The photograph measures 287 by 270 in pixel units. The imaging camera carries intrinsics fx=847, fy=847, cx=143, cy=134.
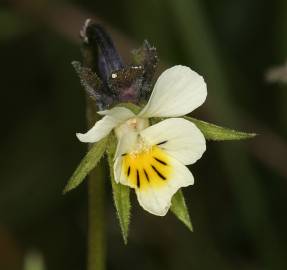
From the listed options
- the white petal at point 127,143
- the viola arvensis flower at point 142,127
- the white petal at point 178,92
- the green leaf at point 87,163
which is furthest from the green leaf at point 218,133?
the green leaf at point 87,163

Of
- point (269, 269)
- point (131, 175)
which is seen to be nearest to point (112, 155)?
point (131, 175)

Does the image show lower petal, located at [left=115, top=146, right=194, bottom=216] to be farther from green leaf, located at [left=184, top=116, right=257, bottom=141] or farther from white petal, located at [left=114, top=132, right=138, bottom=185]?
green leaf, located at [left=184, top=116, right=257, bottom=141]

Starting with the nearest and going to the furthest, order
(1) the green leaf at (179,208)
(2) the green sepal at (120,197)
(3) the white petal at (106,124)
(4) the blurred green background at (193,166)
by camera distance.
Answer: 1. (3) the white petal at (106,124)
2. (2) the green sepal at (120,197)
3. (1) the green leaf at (179,208)
4. (4) the blurred green background at (193,166)

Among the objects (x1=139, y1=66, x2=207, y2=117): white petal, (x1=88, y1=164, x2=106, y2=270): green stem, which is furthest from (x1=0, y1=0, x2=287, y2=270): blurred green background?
(x1=139, y1=66, x2=207, y2=117): white petal

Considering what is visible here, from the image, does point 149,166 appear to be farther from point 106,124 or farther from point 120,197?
point 106,124

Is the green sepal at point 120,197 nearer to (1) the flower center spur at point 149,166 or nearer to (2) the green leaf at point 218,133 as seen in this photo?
(1) the flower center spur at point 149,166
